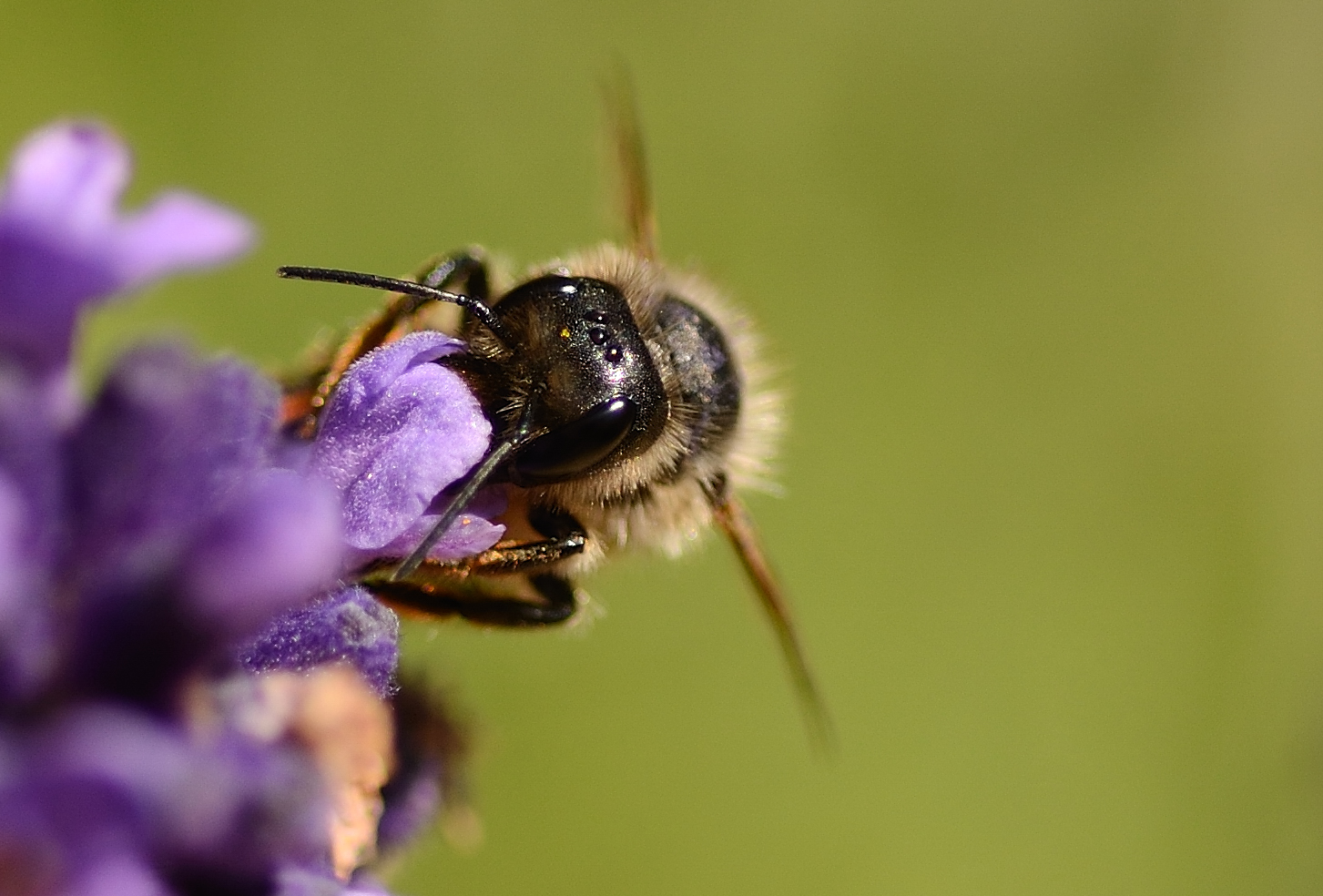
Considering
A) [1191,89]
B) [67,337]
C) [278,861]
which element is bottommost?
[1191,89]

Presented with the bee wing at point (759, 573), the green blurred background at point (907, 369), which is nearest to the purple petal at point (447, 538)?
the bee wing at point (759, 573)

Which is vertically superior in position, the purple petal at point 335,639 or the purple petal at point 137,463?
the purple petal at point 137,463

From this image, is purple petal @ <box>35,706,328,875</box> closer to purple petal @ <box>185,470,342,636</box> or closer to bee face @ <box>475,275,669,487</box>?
purple petal @ <box>185,470,342,636</box>

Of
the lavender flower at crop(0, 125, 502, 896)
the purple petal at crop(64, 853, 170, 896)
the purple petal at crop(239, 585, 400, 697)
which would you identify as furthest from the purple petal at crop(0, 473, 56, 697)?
the purple petal at crop(239, 585, 400, 697)

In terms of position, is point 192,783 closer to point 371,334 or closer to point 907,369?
point 371,334

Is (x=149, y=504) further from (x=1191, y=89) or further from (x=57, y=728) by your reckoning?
(x=1191, y=89)

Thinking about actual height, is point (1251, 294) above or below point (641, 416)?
below

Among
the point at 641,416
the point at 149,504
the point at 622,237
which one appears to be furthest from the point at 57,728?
the point at 622,237

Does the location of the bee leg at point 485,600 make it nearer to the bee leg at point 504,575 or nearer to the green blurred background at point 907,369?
the bee leg at point 504,575

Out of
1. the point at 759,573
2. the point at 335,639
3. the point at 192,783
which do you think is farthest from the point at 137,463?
the point at 759,573
